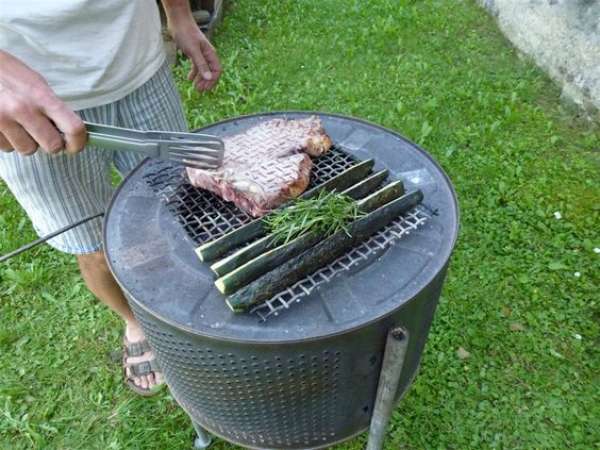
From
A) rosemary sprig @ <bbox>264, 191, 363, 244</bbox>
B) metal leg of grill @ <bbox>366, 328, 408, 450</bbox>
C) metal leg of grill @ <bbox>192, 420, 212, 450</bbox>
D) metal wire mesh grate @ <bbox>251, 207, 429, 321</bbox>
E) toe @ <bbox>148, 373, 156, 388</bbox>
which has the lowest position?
toe @ <bbox>148, 373, 156, 388</bbox>

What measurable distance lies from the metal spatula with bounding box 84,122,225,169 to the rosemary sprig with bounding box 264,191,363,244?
13.3 inches

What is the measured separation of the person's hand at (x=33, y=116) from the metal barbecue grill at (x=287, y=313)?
40cm

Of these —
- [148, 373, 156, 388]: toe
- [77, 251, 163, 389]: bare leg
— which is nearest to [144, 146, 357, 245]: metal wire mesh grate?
[77, 251, 163, 389]: bare leg

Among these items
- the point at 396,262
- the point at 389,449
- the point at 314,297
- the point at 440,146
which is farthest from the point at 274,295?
the point at 440,146

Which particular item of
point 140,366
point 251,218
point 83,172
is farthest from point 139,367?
point 251,218

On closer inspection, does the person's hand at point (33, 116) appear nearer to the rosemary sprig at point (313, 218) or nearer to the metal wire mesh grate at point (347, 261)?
the rosemary sprig at point (313, 218)

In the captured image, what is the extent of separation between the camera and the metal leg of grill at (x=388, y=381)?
1.69m

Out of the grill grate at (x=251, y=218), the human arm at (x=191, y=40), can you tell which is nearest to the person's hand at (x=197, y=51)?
the human arm at (x=191, y=40)

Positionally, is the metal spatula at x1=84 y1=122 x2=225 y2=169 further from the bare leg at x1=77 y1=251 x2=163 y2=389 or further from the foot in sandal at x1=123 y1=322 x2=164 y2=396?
the foot in sandal at x1=123 y1=322 x2=164 y2=396

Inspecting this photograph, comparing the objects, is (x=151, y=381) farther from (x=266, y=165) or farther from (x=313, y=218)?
(x=313, y=218)

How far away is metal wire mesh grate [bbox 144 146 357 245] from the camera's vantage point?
6.28 ft

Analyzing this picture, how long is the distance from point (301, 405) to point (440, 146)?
330cm

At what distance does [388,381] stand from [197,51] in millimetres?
1931

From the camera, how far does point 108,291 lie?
113 inches
